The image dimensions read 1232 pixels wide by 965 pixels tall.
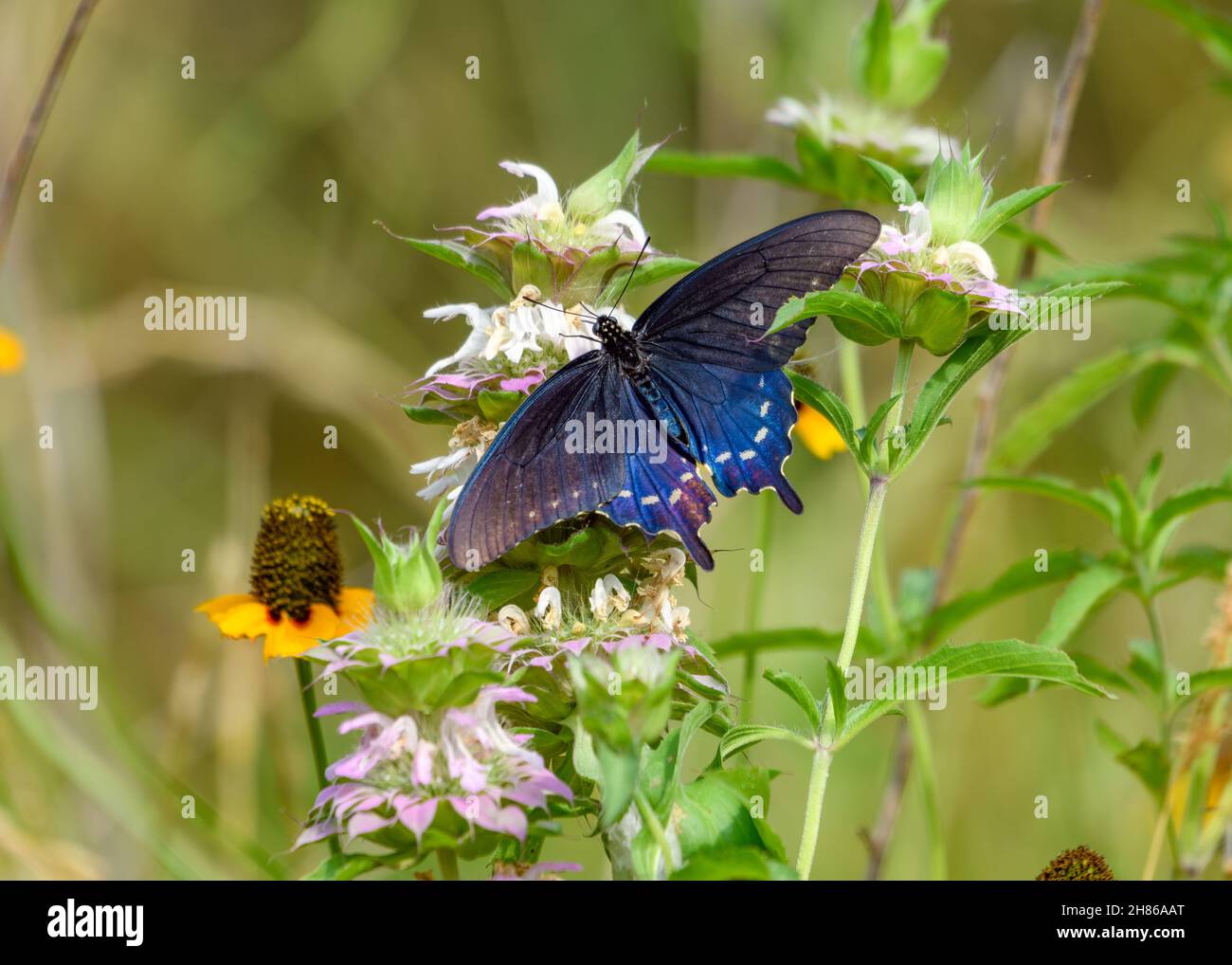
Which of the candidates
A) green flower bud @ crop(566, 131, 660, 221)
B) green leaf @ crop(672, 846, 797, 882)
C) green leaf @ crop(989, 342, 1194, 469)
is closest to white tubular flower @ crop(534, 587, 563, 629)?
green leaf @ crop(672, 846, 797, 882)

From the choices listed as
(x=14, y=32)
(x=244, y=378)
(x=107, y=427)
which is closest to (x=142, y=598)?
(x=107, y=427)

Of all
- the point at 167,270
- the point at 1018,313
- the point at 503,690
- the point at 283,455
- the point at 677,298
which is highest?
the point at 167,270

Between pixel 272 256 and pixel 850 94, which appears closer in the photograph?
pixel 850 94

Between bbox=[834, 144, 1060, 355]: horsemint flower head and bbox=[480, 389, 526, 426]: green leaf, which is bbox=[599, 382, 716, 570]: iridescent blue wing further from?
bbox=[834, 144, 1060, 355]: horsemint flower head

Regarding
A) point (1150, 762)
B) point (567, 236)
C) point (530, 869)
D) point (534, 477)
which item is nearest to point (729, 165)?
point (567, 236)

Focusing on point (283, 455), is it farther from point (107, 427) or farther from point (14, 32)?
point (14, 32)

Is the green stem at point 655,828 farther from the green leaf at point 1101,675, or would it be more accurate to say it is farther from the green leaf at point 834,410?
the green leaf at point 1101,675
